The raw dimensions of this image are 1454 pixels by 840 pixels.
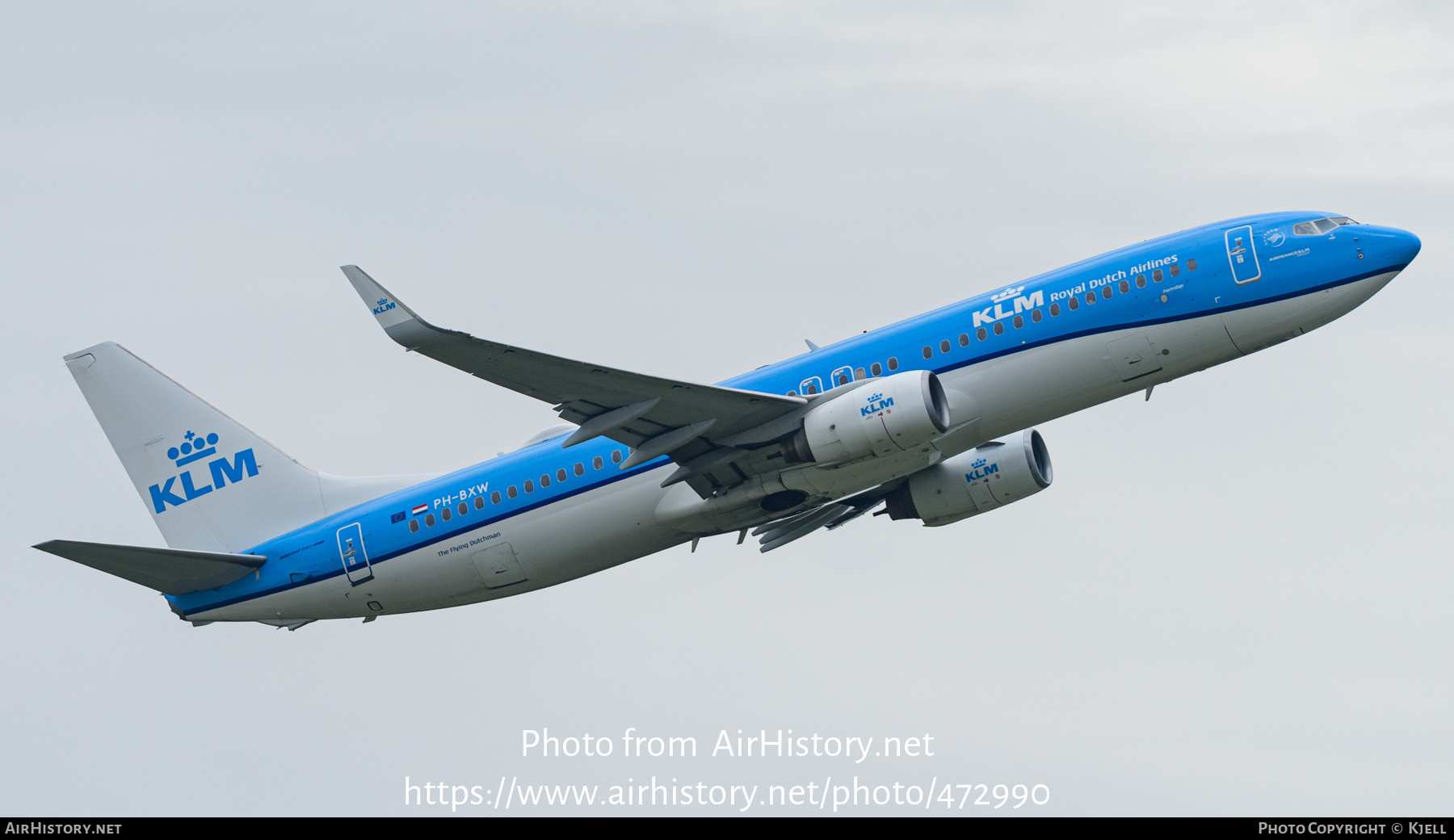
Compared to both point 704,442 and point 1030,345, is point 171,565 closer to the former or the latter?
point 704,442

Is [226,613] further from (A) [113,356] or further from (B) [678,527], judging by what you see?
(B) [678,527]

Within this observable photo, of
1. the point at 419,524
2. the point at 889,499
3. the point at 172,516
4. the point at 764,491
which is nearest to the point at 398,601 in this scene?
the point at 419,524

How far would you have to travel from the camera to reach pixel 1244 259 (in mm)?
32906

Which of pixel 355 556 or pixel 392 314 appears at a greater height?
pixel 392 314

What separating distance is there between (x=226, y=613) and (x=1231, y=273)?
85.1 ft

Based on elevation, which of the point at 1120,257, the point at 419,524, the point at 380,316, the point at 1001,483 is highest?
the point at 380,316

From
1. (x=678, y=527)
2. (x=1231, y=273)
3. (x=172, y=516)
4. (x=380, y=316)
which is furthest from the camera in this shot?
(x=172, y=516)

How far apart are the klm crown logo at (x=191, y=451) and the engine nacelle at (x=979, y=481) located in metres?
18.9

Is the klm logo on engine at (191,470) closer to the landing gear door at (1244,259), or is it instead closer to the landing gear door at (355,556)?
the landing gear door at (355,556)

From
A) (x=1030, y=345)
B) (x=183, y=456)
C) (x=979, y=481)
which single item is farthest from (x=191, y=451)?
(x=1030, y=345)

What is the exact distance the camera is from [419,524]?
125 feet

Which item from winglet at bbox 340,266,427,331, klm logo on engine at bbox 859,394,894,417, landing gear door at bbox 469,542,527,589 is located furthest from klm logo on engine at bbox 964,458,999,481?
winglet at bbox 340,266,427,331

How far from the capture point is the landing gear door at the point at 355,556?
126ft

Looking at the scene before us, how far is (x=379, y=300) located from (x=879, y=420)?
34.5 ft
